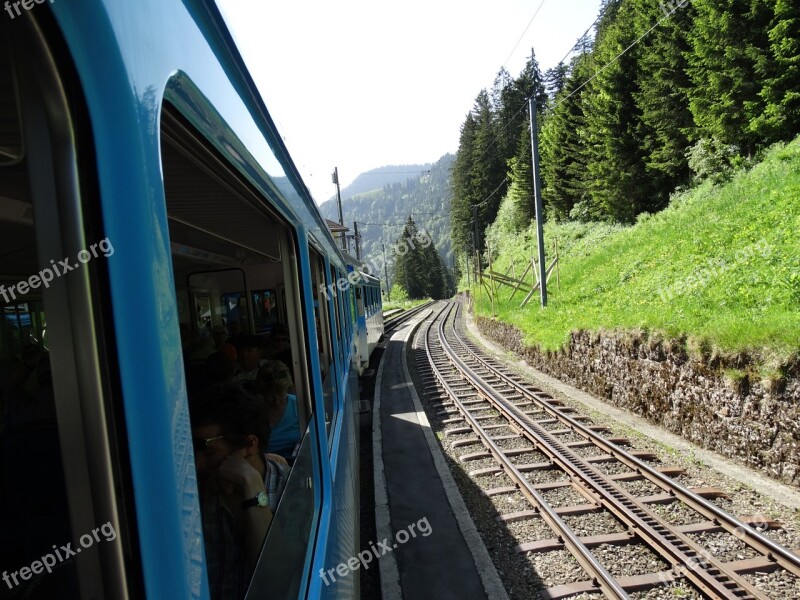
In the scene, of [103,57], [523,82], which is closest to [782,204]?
[103,57]

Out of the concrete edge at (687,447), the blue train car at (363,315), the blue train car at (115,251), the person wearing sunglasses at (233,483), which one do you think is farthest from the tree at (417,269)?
the blue train car at (115,251)

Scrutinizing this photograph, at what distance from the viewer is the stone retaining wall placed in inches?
241

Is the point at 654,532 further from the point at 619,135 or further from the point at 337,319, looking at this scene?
the point at 619,135

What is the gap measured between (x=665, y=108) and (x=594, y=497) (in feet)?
86.8

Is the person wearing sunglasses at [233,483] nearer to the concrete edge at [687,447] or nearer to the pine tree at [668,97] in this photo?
the concrete edge at [687,447]

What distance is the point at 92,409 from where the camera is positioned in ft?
2.32

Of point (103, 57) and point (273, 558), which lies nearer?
point (103, 57)

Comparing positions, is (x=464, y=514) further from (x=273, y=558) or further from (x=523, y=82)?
(x=523, y=82)

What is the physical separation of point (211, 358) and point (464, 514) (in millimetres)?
4048

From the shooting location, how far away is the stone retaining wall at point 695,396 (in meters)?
A: 6.11

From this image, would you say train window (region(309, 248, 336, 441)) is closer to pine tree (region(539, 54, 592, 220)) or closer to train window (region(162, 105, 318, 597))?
train window (region(162, 105, 318, 597))

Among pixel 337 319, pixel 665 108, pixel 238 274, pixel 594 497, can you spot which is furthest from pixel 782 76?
pixel 238 274

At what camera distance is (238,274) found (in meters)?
7.19

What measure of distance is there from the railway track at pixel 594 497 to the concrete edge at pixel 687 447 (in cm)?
59
